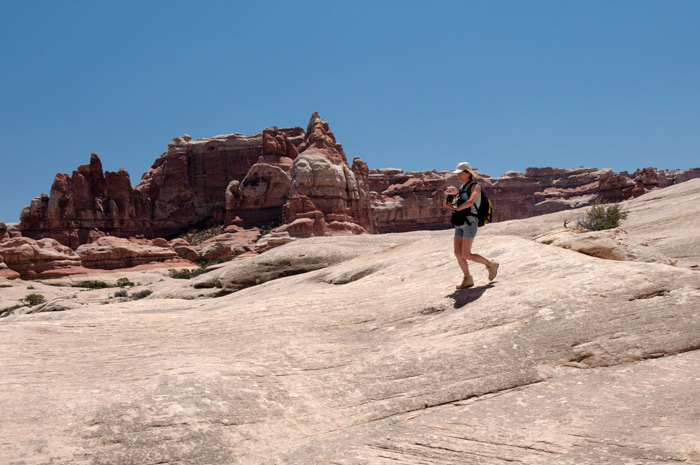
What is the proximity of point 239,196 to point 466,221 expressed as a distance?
64.7 m

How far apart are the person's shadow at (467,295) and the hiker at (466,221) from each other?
0.10 meters

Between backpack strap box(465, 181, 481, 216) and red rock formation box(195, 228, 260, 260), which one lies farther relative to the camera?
red rock formation box(195, 228, 260, 260)

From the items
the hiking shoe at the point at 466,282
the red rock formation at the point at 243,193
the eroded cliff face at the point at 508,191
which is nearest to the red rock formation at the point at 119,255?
the red rock formation at the point at 243,193

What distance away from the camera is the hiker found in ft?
26.5

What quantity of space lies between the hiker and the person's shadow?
99 millimetres

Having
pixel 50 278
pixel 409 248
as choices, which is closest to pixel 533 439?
pixel 409 248

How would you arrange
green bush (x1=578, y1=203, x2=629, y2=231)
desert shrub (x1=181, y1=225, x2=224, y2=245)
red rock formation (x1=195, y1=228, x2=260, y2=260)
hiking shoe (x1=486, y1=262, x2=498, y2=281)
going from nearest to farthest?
1. hiking shoe (x1=486, y1=262, x2=498, y2=281)
2. green bush (x1=578, y1=203, x2=629, y2=231)
3. red rock formation (x1=195, y1=228, x2=260, y2=260)
4. desert shrub (x1=181, y1=225, x2=224, y2=245)

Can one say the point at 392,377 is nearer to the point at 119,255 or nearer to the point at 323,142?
the point at 119,255

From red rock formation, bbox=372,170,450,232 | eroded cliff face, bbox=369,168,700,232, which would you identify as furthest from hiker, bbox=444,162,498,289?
red rock formation, bbox=372,170,450,232

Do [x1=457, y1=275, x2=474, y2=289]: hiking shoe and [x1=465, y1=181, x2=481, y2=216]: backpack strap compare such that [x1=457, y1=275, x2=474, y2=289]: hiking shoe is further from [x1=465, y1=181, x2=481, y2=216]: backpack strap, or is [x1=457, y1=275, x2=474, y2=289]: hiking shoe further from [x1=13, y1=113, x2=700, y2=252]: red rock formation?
[x1=13, y1=113, x2=700, y2=252]: red rock formation

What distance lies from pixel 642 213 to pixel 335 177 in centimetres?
4354

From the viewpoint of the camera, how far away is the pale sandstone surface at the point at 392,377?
5.00 meters

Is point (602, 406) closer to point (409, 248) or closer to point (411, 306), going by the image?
point (411, 306)

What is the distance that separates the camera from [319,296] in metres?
9.51
